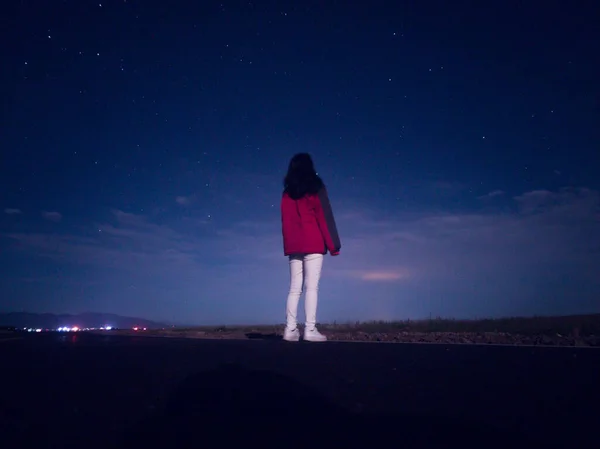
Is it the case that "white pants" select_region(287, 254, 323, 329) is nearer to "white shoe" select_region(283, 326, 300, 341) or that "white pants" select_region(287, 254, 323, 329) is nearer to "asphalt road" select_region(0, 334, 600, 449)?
"white shoe" select_region(283, 326, 300, 341)

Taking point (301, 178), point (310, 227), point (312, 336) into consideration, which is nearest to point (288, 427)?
point (312, 336)

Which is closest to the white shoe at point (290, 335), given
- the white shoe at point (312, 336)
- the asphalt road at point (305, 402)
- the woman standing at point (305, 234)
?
the woman standing at point (305, 234)

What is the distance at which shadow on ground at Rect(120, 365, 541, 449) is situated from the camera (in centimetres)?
186

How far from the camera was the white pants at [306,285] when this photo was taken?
275 inches

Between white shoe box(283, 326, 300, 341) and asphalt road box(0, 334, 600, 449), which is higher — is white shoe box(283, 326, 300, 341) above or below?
above

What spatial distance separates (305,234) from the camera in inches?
280

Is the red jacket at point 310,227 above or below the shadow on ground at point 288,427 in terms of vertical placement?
above

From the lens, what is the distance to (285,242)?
7.30 meters

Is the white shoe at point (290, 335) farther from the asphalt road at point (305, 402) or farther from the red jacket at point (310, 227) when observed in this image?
the asphalt road at point (305, 402)

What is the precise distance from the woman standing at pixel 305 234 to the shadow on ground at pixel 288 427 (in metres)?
4.33

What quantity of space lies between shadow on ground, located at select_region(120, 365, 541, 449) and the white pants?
168 inches

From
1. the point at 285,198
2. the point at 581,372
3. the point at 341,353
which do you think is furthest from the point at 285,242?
the point at 581,372

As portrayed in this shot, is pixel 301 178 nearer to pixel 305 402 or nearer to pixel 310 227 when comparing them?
pixel 310 227

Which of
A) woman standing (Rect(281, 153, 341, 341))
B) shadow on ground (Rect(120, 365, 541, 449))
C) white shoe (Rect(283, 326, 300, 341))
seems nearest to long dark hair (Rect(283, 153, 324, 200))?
woman standing (Rect(281, 153, 341, 341))
